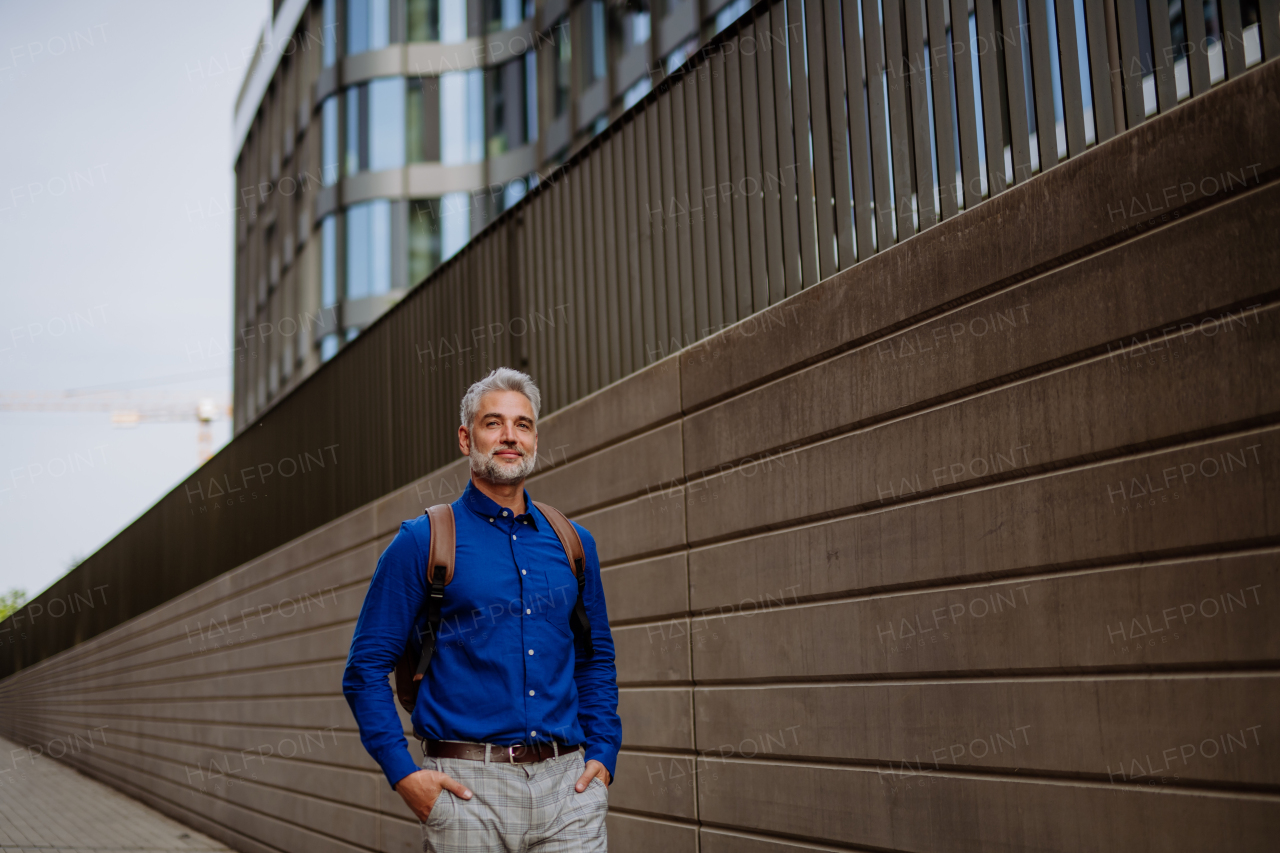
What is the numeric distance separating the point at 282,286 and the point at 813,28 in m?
27.9

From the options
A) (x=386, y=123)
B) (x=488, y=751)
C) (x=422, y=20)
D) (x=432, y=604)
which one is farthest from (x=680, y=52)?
A: (x=488, y=751)

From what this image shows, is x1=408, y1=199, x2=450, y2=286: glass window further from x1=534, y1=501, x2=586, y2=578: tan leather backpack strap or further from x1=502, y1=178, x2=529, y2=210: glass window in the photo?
x1=534, y1=501, x2=586, y2=578: tan leather backpack strap

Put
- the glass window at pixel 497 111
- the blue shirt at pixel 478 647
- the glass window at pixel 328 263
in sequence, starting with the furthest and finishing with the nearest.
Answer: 1. the glass window at pixel 328 263
2. the glass window at pixel 497 111
3. the blue shirt at pixel 478 647

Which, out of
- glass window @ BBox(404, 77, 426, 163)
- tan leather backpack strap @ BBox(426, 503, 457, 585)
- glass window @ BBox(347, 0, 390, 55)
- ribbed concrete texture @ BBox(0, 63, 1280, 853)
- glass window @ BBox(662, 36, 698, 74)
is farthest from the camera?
glass window @ BBox(347, 0, 390, 55)

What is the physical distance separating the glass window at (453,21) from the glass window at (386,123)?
1.40 meters

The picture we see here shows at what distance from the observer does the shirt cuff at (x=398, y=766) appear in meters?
3.31

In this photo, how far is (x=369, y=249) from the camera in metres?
26.8

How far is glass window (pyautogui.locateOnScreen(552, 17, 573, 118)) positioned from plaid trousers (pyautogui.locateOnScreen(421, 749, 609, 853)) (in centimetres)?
2069

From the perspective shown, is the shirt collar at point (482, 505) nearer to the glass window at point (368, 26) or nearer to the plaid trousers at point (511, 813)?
the plaid trousers at point (511, 813)

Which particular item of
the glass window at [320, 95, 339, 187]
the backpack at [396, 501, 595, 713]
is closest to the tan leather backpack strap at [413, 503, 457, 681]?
the backpack at [396, 501, 595, 713]

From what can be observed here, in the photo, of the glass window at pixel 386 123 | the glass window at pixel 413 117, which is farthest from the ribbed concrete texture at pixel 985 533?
the glass window at pixel 386 123

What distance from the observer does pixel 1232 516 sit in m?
3.27

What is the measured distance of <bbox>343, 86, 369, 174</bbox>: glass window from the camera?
27219mm

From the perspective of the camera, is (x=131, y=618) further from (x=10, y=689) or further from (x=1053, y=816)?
(x=10, y=689)
